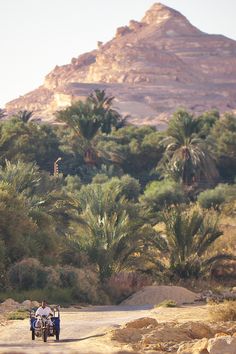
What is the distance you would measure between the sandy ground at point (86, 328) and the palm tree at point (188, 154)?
36.6 meters

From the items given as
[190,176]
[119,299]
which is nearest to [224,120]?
[190,176]

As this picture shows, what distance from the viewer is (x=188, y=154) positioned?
2618 inches

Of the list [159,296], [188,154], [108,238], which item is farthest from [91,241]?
[188,154]

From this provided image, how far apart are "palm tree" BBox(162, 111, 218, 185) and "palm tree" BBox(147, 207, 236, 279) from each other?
92.6 feet

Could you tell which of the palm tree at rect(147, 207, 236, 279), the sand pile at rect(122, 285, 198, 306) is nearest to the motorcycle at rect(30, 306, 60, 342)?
the sand pile at rect(122, 285, 198, 306)

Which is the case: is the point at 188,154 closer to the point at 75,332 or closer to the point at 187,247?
the point at 187,247

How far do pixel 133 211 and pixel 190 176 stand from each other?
28006 millimetres

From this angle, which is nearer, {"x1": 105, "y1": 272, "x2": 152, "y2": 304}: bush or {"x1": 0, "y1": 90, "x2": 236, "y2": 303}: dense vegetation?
{"x1": 0, "y1": 90, "x2": 236, "y2": 303}: dense vegetation

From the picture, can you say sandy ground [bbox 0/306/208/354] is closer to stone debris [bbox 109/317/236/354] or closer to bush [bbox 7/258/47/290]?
stone debris [bbox 109/317/236/354]

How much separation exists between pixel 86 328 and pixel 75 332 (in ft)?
2.40

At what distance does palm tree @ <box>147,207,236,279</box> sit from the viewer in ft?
121

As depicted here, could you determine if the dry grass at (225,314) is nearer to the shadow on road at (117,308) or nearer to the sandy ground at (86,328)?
the sandy ground at (86,328)

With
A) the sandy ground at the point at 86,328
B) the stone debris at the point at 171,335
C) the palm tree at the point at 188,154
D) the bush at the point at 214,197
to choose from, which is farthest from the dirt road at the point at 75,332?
the palm tree at the point at 188,154

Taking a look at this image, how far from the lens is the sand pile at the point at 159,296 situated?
31.6m
